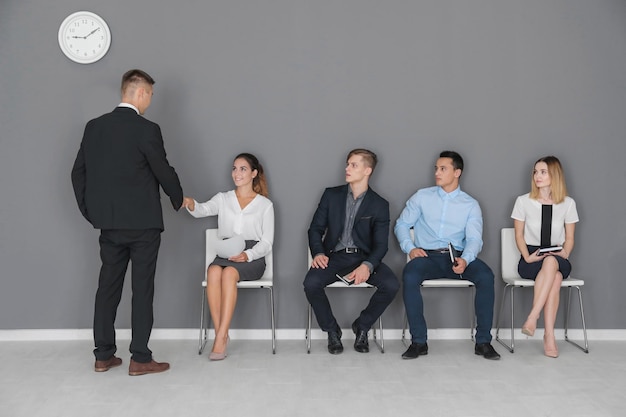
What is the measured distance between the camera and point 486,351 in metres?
4.17

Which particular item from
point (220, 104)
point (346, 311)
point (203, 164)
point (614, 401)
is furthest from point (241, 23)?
point (614, 401)

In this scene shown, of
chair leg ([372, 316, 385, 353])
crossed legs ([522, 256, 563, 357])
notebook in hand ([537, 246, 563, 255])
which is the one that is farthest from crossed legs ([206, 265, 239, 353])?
notebook in hand ([537, 246, 563, 255])

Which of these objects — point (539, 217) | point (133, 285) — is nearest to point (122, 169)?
point (133, 285)

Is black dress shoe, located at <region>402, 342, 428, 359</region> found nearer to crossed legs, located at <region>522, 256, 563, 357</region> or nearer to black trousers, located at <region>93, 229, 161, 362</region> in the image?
crossed legs, located at <region>522, 256, 563, 357</region>

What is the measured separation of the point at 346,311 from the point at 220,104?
5.93 feet

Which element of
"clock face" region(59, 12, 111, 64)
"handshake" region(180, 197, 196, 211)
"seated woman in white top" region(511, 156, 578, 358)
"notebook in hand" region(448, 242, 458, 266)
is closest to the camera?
"handshake" region(180, 197, 196, 211)

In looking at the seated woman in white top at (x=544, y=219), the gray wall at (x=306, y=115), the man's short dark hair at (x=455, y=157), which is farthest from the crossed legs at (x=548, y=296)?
the man's short dark hair at (x=455, y=157)

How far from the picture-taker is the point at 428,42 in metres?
4.73

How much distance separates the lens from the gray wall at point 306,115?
4.70 meters

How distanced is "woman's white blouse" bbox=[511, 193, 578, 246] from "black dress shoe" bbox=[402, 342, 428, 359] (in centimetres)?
113

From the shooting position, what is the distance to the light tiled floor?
10.5ft

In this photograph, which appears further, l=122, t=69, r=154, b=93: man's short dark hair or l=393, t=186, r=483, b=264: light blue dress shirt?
l=393, t=186, r=483, b=264: light blue dress shirt

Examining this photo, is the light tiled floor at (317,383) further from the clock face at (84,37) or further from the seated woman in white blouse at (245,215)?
the clock face at (84,37)

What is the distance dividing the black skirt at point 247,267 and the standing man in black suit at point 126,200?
583mm
